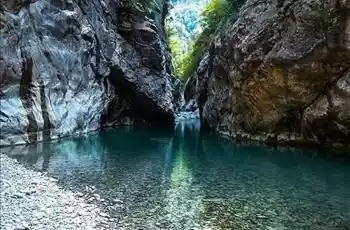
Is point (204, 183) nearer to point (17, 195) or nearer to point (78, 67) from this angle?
point (17, 195)

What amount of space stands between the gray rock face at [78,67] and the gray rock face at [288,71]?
1101 cm

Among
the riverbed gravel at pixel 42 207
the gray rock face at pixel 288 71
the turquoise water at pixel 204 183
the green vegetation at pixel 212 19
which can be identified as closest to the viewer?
the riverbed gravel at pixel 42 207

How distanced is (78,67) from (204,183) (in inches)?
847

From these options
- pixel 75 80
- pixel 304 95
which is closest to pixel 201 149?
pixel 304 95

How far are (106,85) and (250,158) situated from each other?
72.1 feet

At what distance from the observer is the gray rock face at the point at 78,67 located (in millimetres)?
24938

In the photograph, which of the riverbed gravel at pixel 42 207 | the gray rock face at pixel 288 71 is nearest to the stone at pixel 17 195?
the riverbed gravel at pixel 42 207

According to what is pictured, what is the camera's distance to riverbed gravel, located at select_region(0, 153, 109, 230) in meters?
10.1

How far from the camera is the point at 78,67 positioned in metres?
34.4

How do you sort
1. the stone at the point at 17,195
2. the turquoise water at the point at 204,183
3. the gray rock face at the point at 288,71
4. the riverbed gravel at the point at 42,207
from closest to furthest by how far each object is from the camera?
the riverbed gravel at the point at 42,207 < the turquoise water at the point at 204,183 < the stone at the point at 17,195 < the gray rock face at the point at 288,71

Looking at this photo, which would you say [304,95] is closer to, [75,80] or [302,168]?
[302,168]

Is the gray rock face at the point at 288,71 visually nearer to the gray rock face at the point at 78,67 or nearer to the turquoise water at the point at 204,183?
the turquoise water at the point at 204,183

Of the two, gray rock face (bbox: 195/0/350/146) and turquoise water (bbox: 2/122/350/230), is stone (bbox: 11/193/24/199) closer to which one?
turquoise water (bbox: 2/122/350/230)

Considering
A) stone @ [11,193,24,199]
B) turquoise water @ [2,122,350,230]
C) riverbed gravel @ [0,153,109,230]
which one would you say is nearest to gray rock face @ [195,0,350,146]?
turquoise water @ [2,122,350,230]
